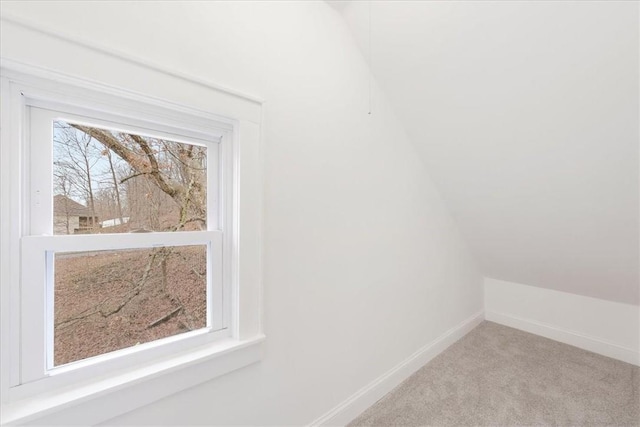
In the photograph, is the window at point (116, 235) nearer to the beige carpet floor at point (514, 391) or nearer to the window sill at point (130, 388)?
the window sill at point (130, 388)

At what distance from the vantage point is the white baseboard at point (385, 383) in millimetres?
1602

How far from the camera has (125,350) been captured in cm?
99

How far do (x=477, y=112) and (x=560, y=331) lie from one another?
8.25 ft

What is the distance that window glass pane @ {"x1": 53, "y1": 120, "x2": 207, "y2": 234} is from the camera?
91 cm

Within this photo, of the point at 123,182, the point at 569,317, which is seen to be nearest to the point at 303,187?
the point at 123,182

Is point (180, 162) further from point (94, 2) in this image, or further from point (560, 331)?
point (560, 331)

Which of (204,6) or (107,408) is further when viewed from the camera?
(204,6)

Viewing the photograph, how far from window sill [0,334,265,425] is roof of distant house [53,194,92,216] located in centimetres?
57

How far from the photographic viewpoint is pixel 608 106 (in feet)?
4.64

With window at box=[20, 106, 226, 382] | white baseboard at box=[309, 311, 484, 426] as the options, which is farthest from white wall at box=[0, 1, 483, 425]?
window at box=[20, 106, 226, 382]

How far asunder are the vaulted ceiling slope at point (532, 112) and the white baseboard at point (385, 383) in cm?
116

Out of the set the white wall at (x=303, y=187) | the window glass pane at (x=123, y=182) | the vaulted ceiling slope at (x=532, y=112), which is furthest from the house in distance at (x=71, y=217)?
the vaulted ceiling slope at (x=532, y=112)

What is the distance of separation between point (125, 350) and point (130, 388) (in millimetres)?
140

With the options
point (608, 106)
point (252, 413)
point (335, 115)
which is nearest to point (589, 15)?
point (608, 106)
